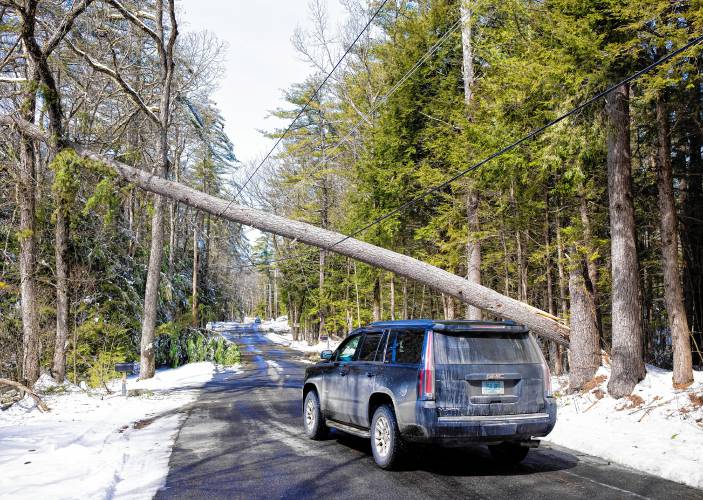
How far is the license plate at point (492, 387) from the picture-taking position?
6.25 m

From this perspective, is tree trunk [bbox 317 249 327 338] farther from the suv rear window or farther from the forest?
the suv rear window

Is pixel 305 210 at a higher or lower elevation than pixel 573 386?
higher

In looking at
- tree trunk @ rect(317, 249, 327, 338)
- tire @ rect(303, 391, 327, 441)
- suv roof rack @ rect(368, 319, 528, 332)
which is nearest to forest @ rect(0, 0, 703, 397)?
suv roof rack @ rect(368, 319, 528, 332)

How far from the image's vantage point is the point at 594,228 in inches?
621

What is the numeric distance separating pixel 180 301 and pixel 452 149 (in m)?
23.6

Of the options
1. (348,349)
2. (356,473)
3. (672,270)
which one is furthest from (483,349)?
(672,270)

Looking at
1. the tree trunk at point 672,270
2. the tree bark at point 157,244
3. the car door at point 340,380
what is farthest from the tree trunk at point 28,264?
the tree trunk at point 672,270

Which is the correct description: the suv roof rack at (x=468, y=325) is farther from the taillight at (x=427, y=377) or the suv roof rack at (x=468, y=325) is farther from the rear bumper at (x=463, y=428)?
the rear bumper at (x=463, y=428)

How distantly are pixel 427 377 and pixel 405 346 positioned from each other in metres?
0.75

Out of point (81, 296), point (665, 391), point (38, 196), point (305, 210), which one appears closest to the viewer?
point (665, 391)

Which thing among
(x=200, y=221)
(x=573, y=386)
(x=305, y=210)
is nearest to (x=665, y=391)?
(x=573, y=386)

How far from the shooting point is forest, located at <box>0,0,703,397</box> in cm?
1088

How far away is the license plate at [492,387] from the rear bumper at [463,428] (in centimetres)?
28

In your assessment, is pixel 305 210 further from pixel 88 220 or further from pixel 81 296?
pixel 81 296
